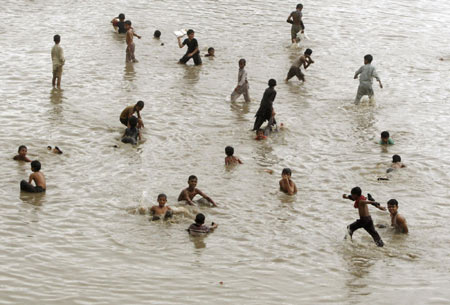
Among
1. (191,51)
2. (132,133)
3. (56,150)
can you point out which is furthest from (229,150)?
(191,51)

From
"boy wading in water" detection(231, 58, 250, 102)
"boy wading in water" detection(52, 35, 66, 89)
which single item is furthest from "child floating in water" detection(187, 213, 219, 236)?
"boy wading in water" detection(52, 35, 66, 89)

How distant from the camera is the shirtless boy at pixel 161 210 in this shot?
580 inches

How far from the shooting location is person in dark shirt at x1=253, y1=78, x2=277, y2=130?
19656mm

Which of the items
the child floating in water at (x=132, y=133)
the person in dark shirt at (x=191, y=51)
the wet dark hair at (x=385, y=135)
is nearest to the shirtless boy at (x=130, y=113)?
the child floating in water at (x=132, y=133)

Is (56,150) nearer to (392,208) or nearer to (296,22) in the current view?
(392,208)

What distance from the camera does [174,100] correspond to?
22281mm

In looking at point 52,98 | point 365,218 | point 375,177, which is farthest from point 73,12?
point 365,218

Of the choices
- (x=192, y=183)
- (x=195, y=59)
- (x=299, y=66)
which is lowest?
(x=192, y=183)

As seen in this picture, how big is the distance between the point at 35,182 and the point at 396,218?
7.27m

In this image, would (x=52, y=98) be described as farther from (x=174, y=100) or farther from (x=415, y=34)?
(x=415, y=34)

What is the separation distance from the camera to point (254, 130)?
796 inches

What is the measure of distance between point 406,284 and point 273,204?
3.90 meters

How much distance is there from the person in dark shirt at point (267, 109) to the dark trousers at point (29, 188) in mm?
6431

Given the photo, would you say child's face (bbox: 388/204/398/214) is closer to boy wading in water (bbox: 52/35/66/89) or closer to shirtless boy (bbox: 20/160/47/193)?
shirtless boy (bbox: 20/160/47/193)
